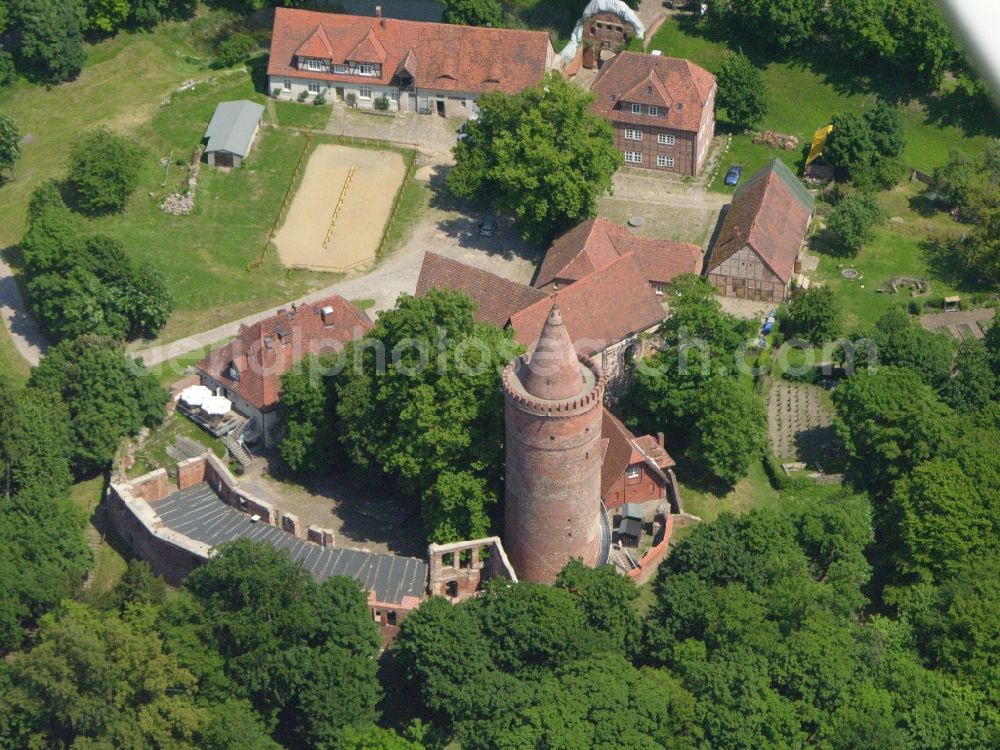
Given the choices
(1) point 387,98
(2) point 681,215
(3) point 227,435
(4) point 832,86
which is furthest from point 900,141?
(3) point 227,435

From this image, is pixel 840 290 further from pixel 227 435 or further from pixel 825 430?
pixel 227 435

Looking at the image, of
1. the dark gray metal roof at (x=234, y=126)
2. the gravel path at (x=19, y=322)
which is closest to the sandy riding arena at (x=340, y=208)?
the dark gray metal roof at (x=234, y=126)

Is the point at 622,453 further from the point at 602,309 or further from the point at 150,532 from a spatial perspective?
the point at 150,532

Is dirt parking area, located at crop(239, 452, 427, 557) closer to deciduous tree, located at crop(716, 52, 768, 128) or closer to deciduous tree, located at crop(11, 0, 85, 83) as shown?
deciduous tree, located at crop(716, 52, 768, 128)

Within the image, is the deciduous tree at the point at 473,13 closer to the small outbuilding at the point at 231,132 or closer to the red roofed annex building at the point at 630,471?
the small outbuilding at the point at 231,132

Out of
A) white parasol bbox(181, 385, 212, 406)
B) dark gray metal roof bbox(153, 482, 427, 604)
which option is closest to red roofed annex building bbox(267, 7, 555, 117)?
white parasol bbox(181, 385, 212, 406)

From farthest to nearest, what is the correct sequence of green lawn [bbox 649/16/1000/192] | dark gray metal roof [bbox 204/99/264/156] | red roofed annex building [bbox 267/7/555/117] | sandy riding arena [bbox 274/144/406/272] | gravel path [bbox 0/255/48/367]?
red roofed annex building [bbox 267/7/555/117] → green lawn [bbox 649/16/1000/192] → dark gray metal roof [bbox 204/99/264/156] → sandy riding arena [bbox 274/144/406/272] → gravel path [bbox 0/255/48/367]

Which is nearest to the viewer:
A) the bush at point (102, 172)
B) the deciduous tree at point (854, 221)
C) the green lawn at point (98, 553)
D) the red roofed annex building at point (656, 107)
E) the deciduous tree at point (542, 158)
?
the green lawn at point (98, 553)
